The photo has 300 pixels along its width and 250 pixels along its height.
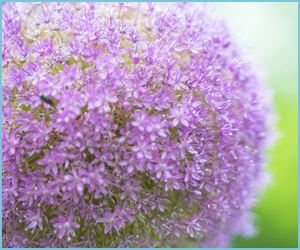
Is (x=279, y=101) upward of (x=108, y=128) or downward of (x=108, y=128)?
upward

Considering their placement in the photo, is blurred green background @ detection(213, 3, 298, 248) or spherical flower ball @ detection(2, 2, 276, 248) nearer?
spherical flower ball @ detection(2, 2, 276, 248)

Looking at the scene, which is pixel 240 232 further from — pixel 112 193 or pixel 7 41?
pixel 7 41

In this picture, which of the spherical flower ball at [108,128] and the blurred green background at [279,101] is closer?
the spherical flower ball at [108,128]

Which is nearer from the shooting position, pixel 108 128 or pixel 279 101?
pixel 108 128
